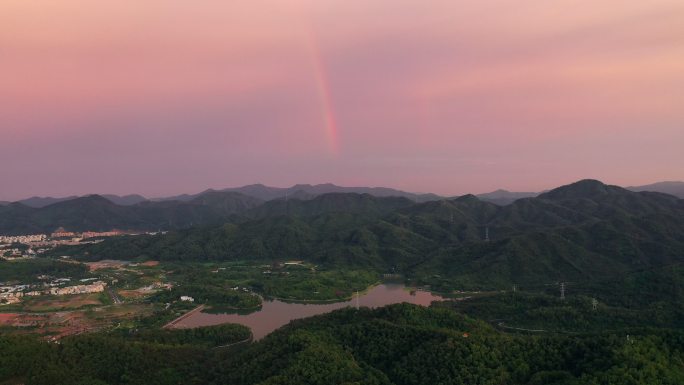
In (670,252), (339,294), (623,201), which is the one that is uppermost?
(623,201)

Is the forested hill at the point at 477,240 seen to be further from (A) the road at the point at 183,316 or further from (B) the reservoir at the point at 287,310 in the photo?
(A) the road at the point at 183,316

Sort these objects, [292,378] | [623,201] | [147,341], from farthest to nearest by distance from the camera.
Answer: [623,201], [147,341], [292,378]

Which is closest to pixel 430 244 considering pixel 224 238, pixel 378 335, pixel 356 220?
pixel 356 220

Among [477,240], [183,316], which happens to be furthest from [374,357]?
[477,240]

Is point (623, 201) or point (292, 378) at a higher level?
point (623, 201)

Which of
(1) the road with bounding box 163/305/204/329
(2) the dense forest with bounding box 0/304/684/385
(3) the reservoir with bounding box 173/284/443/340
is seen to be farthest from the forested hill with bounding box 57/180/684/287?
(2) the dense forest with bounding box 0/304/684/385

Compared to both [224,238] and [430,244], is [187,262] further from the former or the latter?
[430,244]

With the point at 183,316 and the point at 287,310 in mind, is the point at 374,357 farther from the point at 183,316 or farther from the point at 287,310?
the point at 183,316
